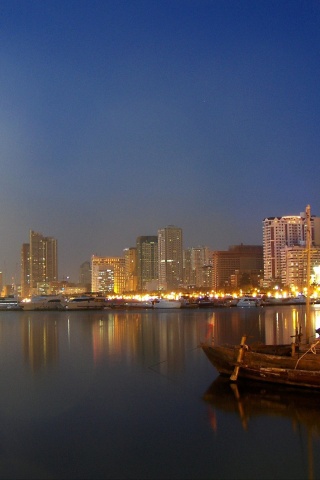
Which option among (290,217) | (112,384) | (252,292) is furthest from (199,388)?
(290,217)

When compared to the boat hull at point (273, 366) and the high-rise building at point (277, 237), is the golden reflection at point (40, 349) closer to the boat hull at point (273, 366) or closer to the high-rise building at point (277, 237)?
the boat hull at point (273, 366)

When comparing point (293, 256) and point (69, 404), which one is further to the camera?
point (293, 256)

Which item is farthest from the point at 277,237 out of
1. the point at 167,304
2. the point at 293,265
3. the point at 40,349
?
the point at 40,349

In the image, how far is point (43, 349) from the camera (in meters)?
31.3

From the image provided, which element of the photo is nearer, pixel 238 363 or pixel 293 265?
A: pixel 238 363

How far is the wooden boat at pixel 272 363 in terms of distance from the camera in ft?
53.2

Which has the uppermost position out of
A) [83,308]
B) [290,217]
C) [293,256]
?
[290,217]

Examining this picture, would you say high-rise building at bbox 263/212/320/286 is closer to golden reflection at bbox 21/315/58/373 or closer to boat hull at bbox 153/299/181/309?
boat hull at bbox 153/299/181/309

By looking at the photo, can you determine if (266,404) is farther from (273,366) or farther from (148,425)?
(148,425)

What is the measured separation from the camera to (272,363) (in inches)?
673

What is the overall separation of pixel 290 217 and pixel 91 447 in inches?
7472

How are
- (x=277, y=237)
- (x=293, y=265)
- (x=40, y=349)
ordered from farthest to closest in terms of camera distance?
(x=277, y=237)
(x=293, y=265)
(x=40, y=349)

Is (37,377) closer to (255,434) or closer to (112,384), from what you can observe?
(112,384)

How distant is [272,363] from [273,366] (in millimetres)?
104
